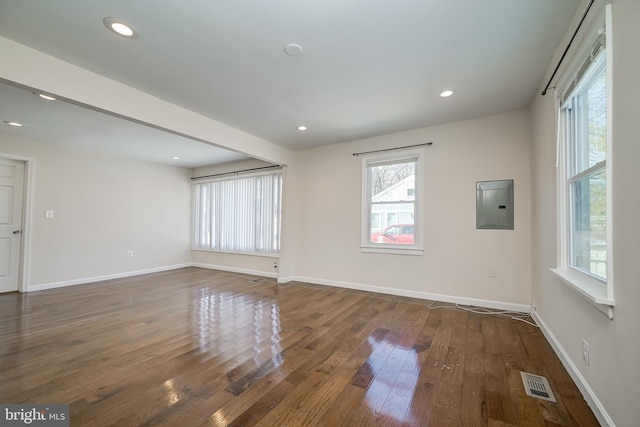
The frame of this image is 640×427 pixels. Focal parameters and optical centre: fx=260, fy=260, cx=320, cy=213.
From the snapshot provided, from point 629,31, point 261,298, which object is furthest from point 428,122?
point 261,298

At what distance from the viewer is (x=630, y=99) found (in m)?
1.25

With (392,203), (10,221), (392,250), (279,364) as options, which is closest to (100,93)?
(279,364)

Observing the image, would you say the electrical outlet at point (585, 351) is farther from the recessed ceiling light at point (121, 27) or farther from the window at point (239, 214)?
the window at point (239, 214)

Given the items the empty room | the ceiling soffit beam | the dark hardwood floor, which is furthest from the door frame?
the ceiling soffit beam

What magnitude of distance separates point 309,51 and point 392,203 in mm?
2685

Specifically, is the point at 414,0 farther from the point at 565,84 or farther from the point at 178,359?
the point at 178,359

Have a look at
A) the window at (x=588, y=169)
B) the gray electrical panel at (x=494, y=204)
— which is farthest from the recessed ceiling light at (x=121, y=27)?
the gray electrical panel at (x=494, y=204)

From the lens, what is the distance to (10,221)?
4.29m

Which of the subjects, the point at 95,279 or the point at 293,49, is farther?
the point at 95,279

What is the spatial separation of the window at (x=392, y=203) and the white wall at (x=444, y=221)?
132 mm

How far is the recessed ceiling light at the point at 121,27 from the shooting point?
6.08 ft

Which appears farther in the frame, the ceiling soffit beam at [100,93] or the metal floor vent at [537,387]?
the ceiling soffit beam at [100,93]

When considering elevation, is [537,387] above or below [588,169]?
below

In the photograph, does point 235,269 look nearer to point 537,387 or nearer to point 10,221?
point 10,221
